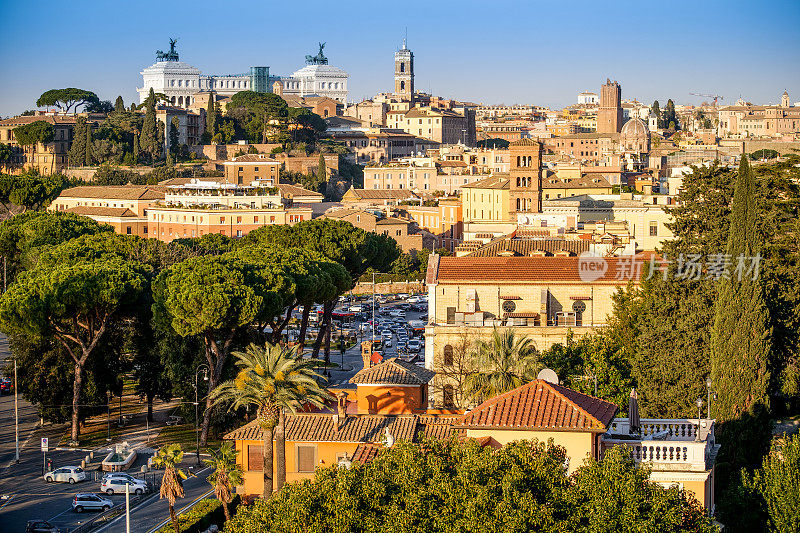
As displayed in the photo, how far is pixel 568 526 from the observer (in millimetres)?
17047

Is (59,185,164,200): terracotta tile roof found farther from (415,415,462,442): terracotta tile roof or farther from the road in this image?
(415,415,462,442): terracotta tile roof

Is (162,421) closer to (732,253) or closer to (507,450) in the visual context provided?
(732,253)

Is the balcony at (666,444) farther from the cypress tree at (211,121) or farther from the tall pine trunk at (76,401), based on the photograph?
the cypress tree at (211,121)

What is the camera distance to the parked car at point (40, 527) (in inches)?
1142

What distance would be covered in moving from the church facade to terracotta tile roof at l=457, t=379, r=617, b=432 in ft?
427

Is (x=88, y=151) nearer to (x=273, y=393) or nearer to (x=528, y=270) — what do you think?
(x=528, y=270)

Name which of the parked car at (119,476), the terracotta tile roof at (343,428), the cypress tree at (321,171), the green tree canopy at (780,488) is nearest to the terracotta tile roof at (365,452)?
the terracotta tile roof at (343,428)

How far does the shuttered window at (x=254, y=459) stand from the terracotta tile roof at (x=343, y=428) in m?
0.29

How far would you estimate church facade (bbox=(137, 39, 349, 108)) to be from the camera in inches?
6491

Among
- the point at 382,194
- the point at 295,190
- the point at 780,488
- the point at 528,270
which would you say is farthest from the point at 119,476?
the point at 382,194

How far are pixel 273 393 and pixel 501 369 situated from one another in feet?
19.6

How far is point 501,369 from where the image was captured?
29641mm

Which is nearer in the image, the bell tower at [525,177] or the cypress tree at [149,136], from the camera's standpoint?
the bell tower at [525,177]

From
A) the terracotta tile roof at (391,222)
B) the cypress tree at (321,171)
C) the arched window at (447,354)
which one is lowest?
the arched window at (447,354)
